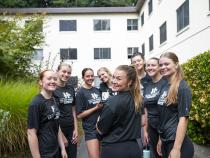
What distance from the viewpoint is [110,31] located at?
121 feet

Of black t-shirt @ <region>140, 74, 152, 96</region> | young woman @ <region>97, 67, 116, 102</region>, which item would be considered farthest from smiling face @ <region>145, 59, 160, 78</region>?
young woman @ <region>97, 67, 116, 102</region>

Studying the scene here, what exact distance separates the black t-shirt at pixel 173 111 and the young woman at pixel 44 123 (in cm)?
131

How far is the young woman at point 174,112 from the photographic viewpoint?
4074mm

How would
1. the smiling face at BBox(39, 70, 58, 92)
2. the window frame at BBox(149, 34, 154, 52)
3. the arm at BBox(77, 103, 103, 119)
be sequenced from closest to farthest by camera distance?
the smiling face at BBox(39, 70, 58, 92) → the arm at BBox(77, 103, 103, 119) → the window frame at BBox(149, 34, 154, 52)

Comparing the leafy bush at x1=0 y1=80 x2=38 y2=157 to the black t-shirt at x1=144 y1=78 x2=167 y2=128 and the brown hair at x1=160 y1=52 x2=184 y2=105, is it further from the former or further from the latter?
the brown hair at x1=160 y1=52 x2=184 y2=105

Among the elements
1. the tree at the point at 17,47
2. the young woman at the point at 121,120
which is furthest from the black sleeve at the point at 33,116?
the tree at the point at 17,47

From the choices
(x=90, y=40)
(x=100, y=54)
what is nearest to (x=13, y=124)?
(x=100, y=54)

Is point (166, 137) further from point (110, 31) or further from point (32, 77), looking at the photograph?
point (110, 31)

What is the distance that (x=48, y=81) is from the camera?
456cm

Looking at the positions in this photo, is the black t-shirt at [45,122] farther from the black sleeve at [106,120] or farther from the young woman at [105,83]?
the young woman at [105,83]

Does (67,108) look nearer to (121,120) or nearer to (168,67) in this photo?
(168,67)

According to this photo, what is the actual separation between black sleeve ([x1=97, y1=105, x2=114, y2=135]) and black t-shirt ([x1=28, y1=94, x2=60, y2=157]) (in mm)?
817

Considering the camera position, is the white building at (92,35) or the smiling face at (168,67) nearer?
the smiling face at (168,67)

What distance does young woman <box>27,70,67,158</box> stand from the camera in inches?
167
